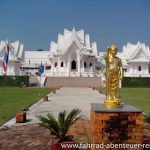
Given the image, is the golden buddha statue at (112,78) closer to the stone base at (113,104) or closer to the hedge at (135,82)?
the stone base at (113,104)

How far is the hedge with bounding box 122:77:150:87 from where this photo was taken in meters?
50.6

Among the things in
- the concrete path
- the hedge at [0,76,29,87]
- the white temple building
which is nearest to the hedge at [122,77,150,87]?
the white temple building

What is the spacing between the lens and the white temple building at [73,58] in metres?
62.0

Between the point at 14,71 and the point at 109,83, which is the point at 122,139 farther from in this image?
the point at 14,71

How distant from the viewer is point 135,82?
51.1 metres

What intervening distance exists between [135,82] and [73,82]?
9.17 meters

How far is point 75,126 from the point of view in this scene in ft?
37.3

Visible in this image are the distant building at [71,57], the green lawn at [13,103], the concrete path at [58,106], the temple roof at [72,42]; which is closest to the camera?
the concrete path at [58,106]

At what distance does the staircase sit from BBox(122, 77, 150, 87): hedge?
3911 mm

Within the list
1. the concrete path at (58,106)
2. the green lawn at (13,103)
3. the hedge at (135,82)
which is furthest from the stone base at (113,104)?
the hedge at (135,82)

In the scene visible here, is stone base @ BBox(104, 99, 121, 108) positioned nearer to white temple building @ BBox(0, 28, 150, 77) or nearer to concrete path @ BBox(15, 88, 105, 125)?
concrete path @ BBox(15, 88, 105, 125)

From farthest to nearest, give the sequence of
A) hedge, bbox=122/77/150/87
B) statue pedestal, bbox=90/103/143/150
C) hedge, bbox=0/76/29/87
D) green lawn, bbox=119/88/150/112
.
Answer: hedge, bbox=122/77/150/87 < hedge, bbox=0/76/29/87 < green lawn, bbox=119/88/150/112 < statue pedestal, bbox=90/103/143/150

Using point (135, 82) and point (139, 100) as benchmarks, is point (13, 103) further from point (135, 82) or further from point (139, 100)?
point (135, 82)

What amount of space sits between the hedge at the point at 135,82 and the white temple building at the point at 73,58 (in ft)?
36.8
